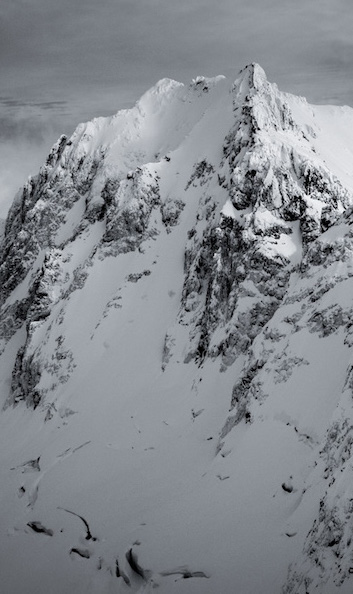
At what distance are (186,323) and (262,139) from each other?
4139 cm

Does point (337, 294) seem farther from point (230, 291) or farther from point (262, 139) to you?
point (262, 139)

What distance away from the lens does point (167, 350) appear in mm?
97688

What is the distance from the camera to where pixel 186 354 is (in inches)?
3708

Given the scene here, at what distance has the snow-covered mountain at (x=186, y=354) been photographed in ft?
173

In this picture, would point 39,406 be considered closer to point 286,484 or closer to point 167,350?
point 167,350

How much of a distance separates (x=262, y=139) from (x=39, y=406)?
72.4 m

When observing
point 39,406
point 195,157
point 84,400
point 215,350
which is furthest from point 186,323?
point 195,157

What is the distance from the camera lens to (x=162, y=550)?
5606 cm

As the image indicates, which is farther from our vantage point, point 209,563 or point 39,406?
point 39,406

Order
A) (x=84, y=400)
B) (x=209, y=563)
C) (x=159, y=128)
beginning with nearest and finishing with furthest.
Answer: (x=209, y=563) < (x=84, y=400) < (x=159, y=128)

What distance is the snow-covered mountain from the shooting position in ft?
173

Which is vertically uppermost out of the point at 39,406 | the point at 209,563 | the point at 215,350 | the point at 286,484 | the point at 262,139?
the point at 262,139

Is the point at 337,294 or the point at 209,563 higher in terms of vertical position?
the point at 337,294

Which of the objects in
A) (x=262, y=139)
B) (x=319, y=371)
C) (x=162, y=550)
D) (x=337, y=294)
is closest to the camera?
(x=162, y=550)
